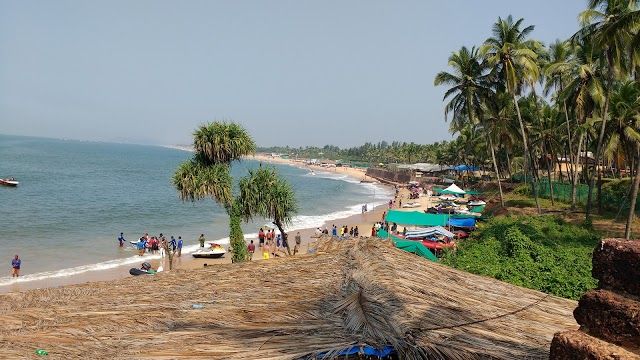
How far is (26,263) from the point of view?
77.1 feet

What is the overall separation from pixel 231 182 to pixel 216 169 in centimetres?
76

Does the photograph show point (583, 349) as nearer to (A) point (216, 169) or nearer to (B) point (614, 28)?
(A) point (216, 169)

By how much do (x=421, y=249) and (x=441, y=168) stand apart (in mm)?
73070

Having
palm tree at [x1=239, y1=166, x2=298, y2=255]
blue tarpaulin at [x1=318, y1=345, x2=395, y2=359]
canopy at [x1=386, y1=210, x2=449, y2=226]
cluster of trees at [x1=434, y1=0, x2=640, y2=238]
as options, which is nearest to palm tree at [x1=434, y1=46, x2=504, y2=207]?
cluster of trees at [x1=434, y1=0, x2=640, y2=238]

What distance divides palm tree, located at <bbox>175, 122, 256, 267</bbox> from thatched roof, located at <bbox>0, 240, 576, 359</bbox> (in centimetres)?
938

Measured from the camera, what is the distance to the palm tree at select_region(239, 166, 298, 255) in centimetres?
1736

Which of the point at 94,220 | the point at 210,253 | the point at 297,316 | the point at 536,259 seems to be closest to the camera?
the point at 297,316

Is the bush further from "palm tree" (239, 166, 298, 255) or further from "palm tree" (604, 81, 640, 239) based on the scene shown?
"palm tree" (239, 166, 298, 255)

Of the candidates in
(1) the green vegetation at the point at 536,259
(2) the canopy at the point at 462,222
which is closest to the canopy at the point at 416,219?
(2) the canopy at the point at 462,222

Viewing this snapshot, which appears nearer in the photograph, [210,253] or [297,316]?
[297,316]

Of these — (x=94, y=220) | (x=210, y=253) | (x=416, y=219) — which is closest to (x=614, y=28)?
(x=416, y=219)

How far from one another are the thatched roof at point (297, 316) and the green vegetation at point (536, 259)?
3.58 metres

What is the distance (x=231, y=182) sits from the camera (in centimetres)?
1731

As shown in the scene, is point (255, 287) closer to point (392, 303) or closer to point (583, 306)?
point (392, 303)
